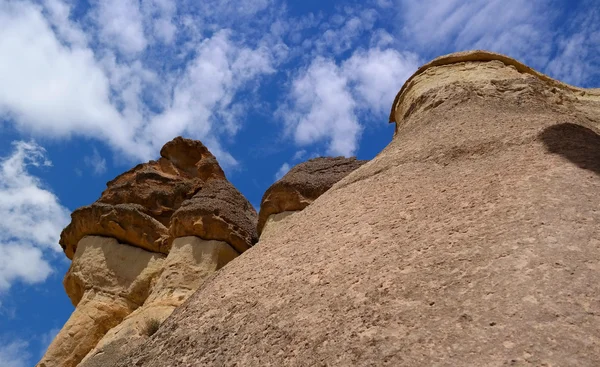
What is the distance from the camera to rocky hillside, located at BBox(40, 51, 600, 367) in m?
2.57

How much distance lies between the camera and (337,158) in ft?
41.6

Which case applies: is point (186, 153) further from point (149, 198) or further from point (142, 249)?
point (142, 249)

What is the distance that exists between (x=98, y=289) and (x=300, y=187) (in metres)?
4.20

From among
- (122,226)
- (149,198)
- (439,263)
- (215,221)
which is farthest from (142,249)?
(439,263)

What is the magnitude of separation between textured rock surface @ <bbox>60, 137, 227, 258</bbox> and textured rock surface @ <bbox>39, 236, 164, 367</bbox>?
0.87ft

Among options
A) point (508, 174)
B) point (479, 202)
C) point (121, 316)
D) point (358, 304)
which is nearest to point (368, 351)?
point (358, 304)

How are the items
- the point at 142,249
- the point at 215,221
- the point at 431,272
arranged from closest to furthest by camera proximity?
1. the point at 431,272
2. the point at 215,221
3. the point at 142,249

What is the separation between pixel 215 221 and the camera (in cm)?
1160

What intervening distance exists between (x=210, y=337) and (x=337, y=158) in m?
9.40

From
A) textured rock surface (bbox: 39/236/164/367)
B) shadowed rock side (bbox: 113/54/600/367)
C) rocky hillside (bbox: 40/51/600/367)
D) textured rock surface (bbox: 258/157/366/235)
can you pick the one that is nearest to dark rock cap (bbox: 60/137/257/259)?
textured rock surface (bbox: 39/236/164/367)

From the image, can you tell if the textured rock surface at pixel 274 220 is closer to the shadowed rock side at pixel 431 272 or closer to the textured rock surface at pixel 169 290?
the textured rock surface at pixel 169 290

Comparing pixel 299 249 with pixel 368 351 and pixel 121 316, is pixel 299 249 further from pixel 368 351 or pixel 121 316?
pixel 121 316

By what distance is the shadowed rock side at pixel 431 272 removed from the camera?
255 centimetres

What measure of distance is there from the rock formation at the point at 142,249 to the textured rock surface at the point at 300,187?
0.75 metres
